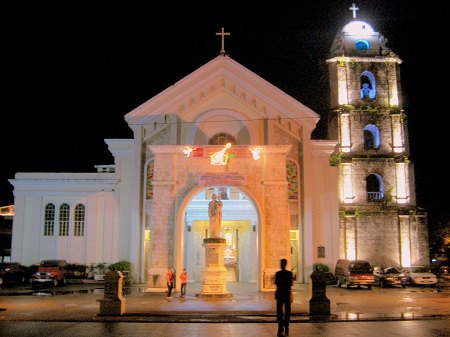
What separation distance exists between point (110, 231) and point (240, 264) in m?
9.26

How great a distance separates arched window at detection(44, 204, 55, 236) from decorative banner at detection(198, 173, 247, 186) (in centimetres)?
1330

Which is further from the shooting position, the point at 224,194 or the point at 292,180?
the point at 224,194

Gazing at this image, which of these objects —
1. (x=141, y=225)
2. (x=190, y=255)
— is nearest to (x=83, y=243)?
(x=141, y=225)

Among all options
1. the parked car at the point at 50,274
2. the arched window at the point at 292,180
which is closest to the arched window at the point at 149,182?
the parked car at the point at 50,274

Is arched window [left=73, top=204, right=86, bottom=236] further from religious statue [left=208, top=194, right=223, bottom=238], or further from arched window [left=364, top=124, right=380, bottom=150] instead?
arched window [left=364, top=124, right=380, bottom=150]

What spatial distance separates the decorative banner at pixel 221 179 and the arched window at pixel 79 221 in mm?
11608

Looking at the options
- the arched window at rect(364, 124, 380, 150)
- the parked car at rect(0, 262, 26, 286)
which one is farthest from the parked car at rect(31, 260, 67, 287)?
the arched window at rect(364, 124, 380, 150)

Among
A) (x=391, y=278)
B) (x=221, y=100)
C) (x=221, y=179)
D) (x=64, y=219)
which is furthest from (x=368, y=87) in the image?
(x=64, y=219)

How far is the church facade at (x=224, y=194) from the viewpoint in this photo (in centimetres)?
2964

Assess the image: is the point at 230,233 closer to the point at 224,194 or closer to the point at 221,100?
the point at 224,194

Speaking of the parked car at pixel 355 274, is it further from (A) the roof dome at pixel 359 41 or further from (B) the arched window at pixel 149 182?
(A) the roof dome at pixel 359 41

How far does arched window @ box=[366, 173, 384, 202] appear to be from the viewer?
40.1m

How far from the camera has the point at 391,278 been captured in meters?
34.4

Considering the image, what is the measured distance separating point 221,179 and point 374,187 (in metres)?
17.6
